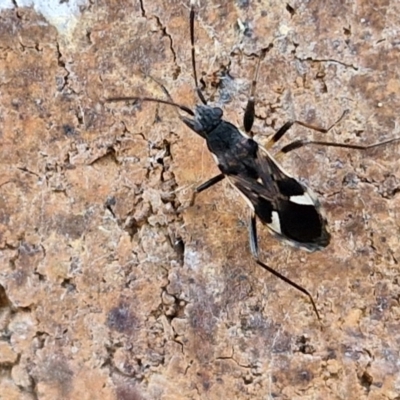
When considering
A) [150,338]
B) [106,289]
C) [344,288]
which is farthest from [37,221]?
[344,288]

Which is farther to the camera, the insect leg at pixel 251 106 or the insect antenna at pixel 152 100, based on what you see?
the insect antenna at pixel 152 100

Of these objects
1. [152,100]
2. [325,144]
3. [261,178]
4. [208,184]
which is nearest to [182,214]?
[208,184]

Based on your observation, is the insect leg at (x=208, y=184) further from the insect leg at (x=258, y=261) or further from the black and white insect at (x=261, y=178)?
the insect leg at (x=258, y=261)

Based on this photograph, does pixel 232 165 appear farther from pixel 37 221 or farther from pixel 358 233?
pixel 37 221

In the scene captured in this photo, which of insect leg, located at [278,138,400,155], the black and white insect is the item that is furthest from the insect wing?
insect leg, located at [278,138,400,155]

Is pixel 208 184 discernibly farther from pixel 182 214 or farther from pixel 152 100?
pixel 152 100

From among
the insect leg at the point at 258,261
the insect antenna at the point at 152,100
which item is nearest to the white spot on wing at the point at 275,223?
the insect leg at the point at 258,261
